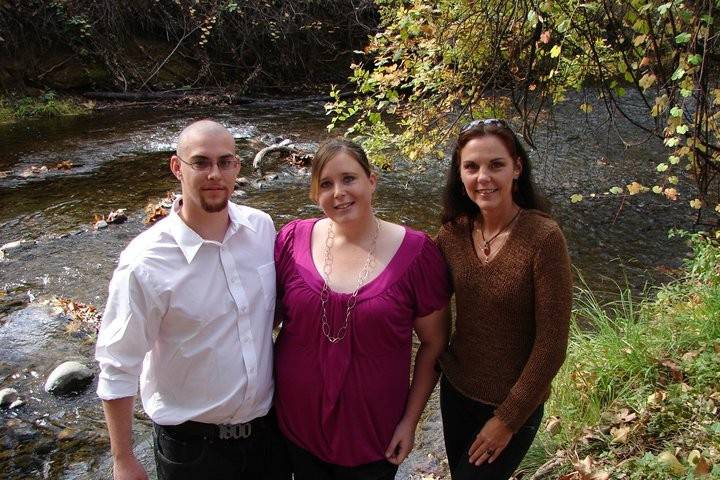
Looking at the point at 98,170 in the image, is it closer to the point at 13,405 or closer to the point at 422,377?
the point at 13,405

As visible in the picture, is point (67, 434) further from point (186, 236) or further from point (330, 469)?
point (186, 236)

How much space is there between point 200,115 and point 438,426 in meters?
10.1

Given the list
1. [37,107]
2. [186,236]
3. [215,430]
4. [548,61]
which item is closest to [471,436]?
[215,430]

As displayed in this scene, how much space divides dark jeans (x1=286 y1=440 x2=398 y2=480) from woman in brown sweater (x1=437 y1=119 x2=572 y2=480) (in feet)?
1.12

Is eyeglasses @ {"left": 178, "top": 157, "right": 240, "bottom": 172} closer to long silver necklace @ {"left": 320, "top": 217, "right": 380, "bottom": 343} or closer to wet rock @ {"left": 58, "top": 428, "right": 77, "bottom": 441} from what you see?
long silver necklace @ {"left": 320, "top": 217, "right": 380, "bottom": 343}

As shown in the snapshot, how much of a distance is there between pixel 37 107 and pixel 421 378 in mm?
12583

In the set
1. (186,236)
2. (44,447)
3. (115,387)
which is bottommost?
(44,447)

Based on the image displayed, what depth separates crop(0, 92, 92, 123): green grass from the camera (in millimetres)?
12398

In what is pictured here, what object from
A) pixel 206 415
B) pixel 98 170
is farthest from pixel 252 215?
pixel 98 170

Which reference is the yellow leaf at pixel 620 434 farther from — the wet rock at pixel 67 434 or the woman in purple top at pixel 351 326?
the wet rock at pixel 67 434

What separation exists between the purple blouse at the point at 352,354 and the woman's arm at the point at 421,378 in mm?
37

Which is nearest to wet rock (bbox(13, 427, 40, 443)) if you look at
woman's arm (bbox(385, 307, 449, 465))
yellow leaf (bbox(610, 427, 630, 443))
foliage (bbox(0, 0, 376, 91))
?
woman's arm (bbox(385, 307, 449, 465))

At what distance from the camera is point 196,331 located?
2279mm

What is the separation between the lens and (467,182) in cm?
249
